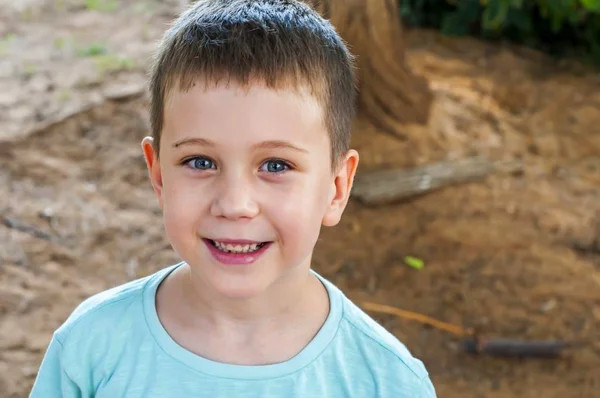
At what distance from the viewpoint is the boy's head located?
1.44m

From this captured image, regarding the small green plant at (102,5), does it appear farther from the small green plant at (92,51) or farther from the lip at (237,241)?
the lip at (237,241)

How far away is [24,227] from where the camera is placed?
11.9 feet

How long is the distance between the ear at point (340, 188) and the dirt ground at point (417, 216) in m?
1.48

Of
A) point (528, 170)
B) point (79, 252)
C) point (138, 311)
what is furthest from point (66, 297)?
point (528, 170)

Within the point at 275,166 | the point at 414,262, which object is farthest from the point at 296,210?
the point at 414,262

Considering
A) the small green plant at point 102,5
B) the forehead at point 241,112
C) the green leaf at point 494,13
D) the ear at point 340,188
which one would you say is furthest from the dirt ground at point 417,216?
→ the forehead at point 241,112

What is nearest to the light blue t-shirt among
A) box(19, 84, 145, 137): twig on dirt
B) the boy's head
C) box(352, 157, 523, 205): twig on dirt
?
the boy's head

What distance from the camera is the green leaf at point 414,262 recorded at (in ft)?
11.7

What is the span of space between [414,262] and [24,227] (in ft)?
5.64

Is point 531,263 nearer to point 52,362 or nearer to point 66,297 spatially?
point 66,297

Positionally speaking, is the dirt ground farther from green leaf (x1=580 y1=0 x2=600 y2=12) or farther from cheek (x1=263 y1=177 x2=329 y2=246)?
cheek (x1=263 y1=177 x2=329 y2=246)

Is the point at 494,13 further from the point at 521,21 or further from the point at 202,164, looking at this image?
the point at 202,164

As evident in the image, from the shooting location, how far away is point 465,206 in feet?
13.0

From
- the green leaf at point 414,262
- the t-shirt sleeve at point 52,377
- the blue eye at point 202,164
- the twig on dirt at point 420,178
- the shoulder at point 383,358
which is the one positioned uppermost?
the blue eye at point 202,164
